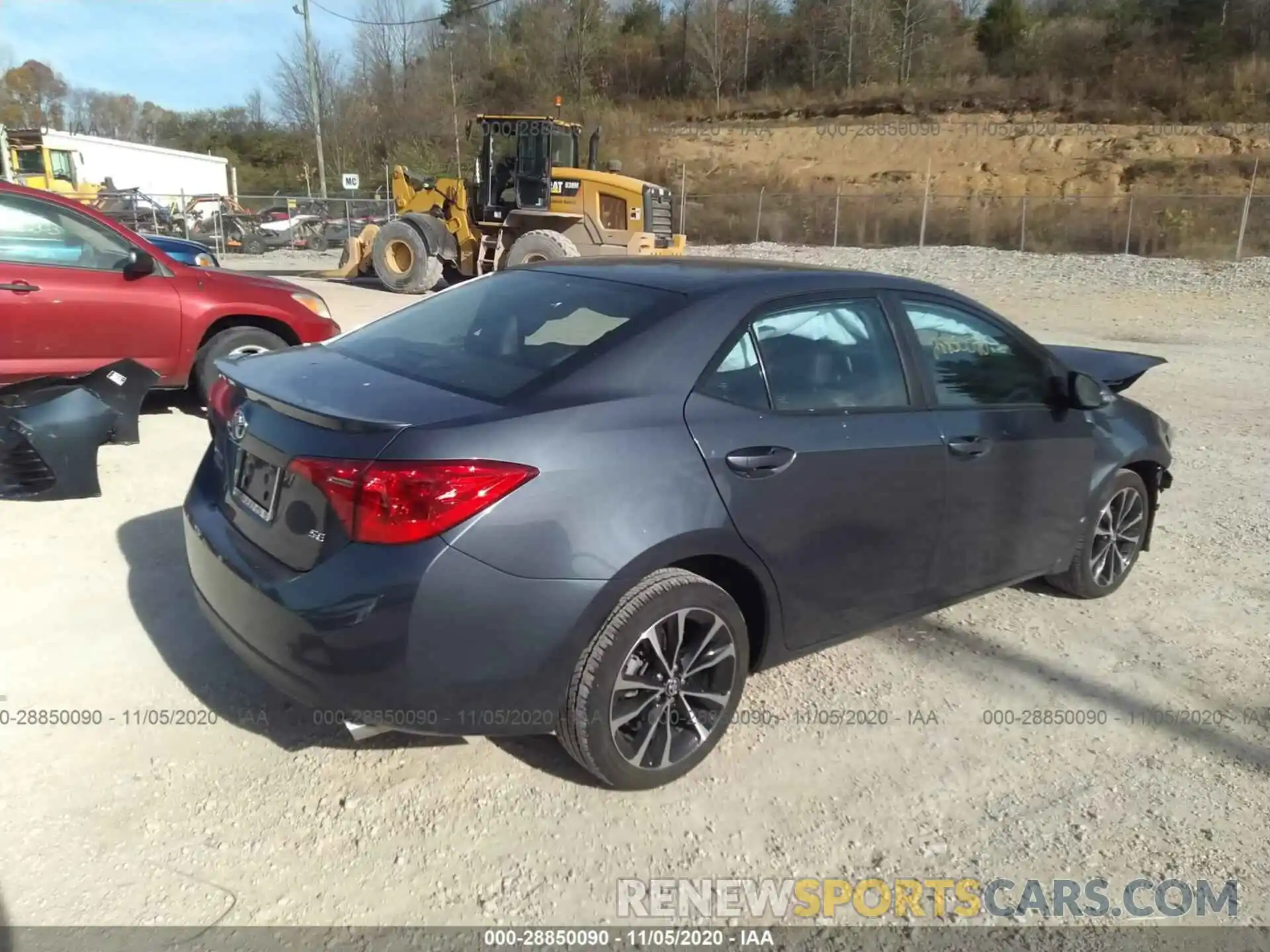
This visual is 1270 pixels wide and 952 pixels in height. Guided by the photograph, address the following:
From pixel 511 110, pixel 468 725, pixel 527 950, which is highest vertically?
pixel 511 110

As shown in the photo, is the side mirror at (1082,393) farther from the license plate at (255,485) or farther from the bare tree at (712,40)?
the bare tree at (712,40)

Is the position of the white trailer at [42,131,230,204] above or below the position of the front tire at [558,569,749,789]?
above

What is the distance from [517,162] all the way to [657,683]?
51.2 feet

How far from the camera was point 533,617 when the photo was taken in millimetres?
2629

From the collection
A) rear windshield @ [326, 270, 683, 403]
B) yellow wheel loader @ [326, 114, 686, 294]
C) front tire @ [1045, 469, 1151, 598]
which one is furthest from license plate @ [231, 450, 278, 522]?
yellow wheel loader @ [326, 114, 686, 294]

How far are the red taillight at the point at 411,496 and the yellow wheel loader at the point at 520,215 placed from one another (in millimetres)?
13832

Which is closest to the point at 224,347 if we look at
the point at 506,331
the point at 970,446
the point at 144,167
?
the point at 506,331

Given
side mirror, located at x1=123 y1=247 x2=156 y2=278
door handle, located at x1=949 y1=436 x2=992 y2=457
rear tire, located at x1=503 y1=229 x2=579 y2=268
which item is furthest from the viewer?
rear tire, located at x1=503 y1=229 x2=579 y2=268

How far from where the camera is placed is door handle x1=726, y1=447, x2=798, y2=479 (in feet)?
9.78

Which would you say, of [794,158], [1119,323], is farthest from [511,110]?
[1119,323]

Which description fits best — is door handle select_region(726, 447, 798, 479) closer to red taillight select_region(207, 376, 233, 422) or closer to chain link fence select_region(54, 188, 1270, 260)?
red taillight select_region(207, 376, 233, 422)

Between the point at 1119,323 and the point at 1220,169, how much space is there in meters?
26.6

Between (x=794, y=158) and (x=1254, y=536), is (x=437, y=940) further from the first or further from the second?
(x=794, y=158)

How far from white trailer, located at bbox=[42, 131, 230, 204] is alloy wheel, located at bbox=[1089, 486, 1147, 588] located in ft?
108
